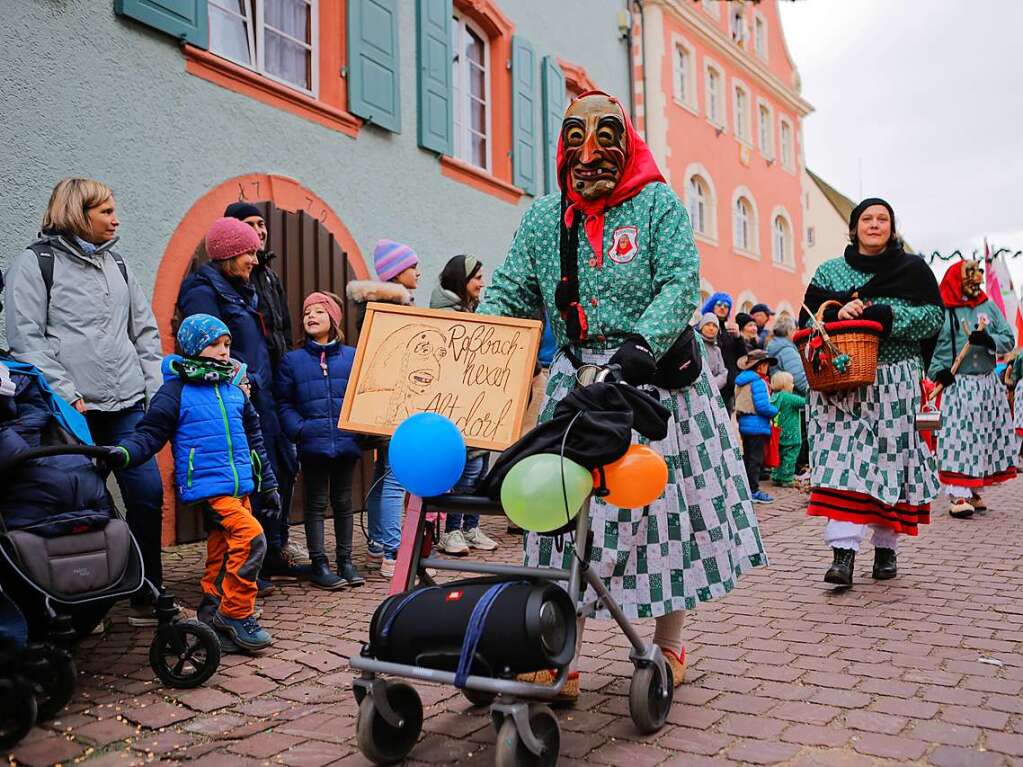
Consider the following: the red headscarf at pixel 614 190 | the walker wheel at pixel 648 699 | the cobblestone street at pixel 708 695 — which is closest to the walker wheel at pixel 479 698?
the cobblestone street at pixel 708 695

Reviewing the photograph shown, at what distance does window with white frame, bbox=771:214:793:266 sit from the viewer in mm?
23281

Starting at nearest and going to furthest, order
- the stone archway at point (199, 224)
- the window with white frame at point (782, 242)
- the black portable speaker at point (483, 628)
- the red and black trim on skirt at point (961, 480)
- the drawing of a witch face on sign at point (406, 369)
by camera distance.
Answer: the black portable speaker at point (483, 628) → the drawing of a witch face on sign at point (406, 369) → the stone archway at point (199, 224) → the red and black trim on skirt at point (961, 480) → the window with white frame at point (782, 242)

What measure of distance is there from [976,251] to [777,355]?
3155 millimetres

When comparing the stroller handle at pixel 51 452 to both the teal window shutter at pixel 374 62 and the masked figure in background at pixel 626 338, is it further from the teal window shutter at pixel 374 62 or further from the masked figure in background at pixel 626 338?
the teal window shutter at pixel 374 62

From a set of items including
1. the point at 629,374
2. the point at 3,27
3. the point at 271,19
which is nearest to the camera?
the point at 629,374

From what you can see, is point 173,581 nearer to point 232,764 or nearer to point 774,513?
point 232,764

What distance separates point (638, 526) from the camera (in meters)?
3.23

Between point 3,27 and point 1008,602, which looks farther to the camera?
point 3,27

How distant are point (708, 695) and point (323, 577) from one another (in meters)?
2.66

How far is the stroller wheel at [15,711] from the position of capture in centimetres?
284

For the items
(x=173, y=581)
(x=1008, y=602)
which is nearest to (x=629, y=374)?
(x=1008, y=602)

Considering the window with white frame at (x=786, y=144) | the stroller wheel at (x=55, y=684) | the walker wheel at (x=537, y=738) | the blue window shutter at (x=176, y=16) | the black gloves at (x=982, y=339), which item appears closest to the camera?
the walker wheel at (x=537, y=738)

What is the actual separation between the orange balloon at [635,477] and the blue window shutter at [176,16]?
567 centimetres

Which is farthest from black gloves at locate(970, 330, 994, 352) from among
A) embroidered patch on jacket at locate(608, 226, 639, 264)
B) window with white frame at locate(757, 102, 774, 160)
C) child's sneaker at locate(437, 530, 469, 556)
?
window with white frame at locate(757, 102, 774, 160)
